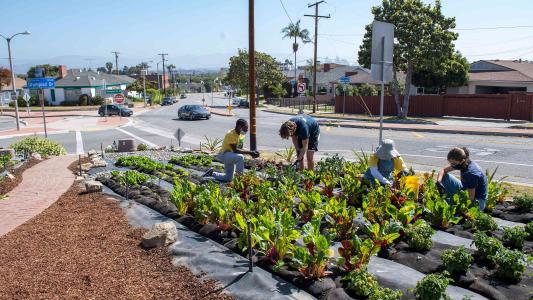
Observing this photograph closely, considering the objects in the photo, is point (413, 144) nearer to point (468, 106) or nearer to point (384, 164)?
point (384, 164)

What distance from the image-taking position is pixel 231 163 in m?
8.77

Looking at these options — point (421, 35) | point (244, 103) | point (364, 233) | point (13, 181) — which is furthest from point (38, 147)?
point (244, 103)

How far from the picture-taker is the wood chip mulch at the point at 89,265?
4480 mm

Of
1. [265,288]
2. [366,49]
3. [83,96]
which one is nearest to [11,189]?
[265,288]

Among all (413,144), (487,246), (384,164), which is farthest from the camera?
(413,144)

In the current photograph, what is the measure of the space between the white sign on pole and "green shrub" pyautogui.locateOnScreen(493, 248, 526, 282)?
4.75 m

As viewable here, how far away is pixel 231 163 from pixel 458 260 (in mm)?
5126

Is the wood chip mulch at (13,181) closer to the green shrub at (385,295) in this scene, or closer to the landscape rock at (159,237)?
the landscape rock at (159,237)

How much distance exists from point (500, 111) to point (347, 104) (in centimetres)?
1306

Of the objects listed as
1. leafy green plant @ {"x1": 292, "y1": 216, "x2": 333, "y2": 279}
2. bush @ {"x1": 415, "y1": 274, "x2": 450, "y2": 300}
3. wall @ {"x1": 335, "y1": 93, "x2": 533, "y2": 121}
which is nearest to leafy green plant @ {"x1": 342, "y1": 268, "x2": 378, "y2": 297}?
leafy green plant @ {"x1": 292, "y1": 216, "x2": 333, "y2": 279}

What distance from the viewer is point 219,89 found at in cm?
16412

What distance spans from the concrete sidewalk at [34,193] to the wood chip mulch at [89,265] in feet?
2.20

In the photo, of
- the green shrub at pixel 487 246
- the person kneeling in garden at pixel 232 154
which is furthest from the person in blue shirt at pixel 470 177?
the person kneeling in garden at pixel 232 154

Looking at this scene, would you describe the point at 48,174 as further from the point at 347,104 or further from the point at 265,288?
the point at 347,104
